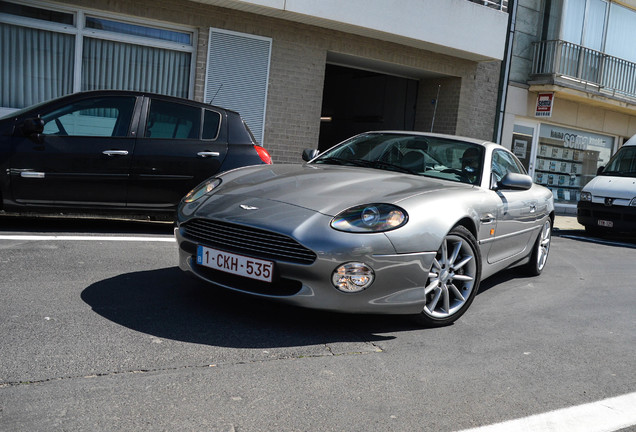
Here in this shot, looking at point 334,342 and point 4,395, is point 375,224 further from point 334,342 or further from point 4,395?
point 4,395

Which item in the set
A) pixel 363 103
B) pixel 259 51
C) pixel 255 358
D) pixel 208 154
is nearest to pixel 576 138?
pixel 363 103

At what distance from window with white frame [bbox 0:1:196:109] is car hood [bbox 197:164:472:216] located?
752cm

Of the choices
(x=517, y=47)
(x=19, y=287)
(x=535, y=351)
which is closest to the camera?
(x=535, y=351)

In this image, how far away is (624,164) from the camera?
12930 millimetres

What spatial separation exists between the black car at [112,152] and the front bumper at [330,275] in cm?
313

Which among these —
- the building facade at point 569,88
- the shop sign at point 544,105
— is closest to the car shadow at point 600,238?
the building facade at point 569,88

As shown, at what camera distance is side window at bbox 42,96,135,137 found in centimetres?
675

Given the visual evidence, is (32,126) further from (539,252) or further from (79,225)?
(539,252)

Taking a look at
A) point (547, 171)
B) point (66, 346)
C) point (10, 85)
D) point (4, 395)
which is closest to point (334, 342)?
point (66, 346)

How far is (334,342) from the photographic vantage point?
3924 mm

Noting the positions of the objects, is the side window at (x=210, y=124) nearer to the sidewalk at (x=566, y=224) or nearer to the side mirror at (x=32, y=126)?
the side mirror at (x=32, y=126)

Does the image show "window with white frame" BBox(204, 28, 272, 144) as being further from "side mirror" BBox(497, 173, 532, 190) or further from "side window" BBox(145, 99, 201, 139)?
"side mirror" BBox(497, 173, 532, 190)

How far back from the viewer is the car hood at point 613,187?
1181 cm

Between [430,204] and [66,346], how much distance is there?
2293 mm
